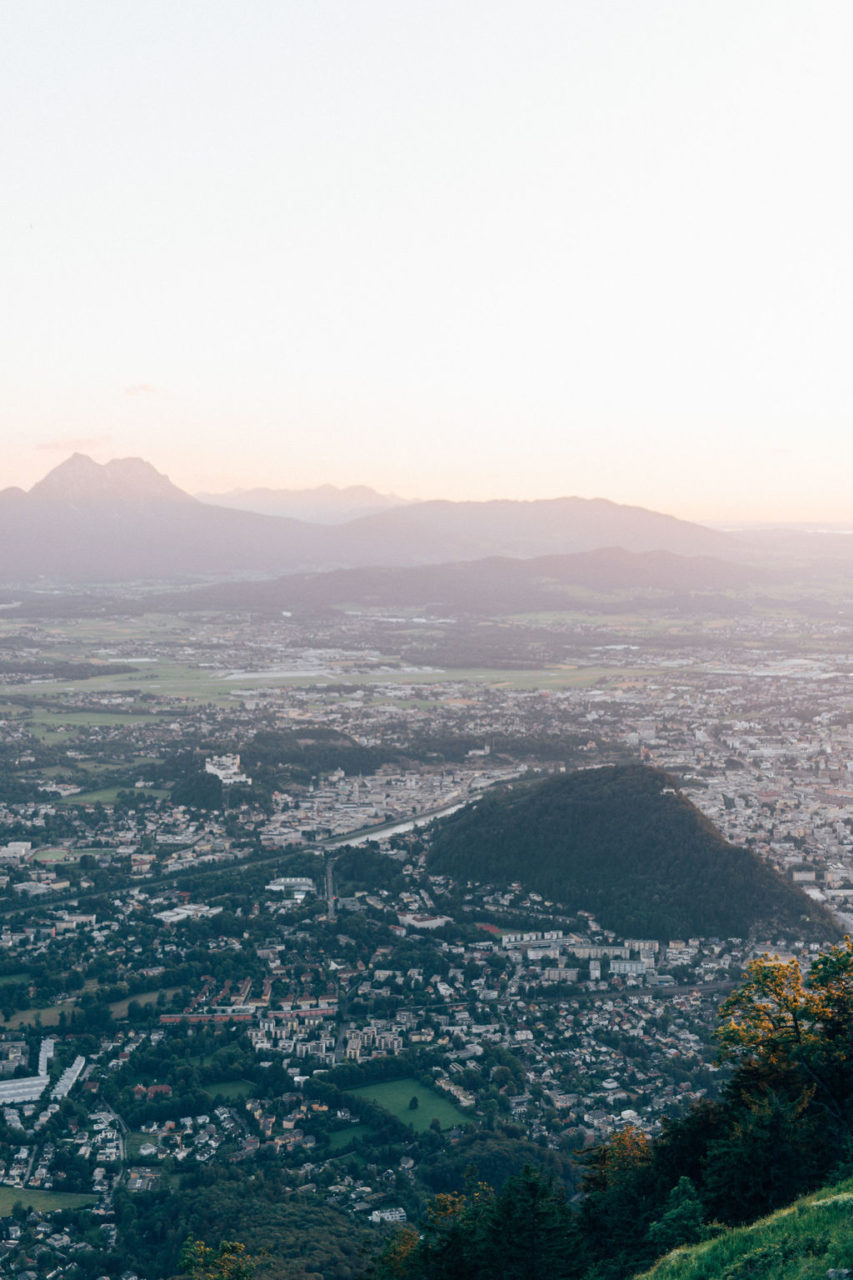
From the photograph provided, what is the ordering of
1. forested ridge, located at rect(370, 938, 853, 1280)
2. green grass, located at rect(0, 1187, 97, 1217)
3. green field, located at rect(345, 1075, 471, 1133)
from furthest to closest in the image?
green field, located at rect(345, 1075, 471, 1133) → green grass, located at rect(0, 1187, 97, 1217) → forested ridge, located at rect(370, 938, 853, 1280)

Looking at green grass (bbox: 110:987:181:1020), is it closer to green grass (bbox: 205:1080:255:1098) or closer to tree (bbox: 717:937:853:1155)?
green grass (bbox: 205:1080:255:1098)

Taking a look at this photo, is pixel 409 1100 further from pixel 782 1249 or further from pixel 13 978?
pixel 782 1249

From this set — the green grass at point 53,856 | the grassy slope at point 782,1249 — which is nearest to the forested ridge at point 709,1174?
the grassy slope at point 782,1249

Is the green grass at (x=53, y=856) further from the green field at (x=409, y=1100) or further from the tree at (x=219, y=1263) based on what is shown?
the tree at (x=219, y=1263)

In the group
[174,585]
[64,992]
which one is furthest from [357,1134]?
[174,585]

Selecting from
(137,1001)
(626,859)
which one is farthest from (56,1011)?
(626,859)

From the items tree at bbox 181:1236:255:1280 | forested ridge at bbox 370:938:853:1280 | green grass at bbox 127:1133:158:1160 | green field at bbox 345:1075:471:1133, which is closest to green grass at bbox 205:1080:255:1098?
green grass at bbox 127:1133:158:1160
